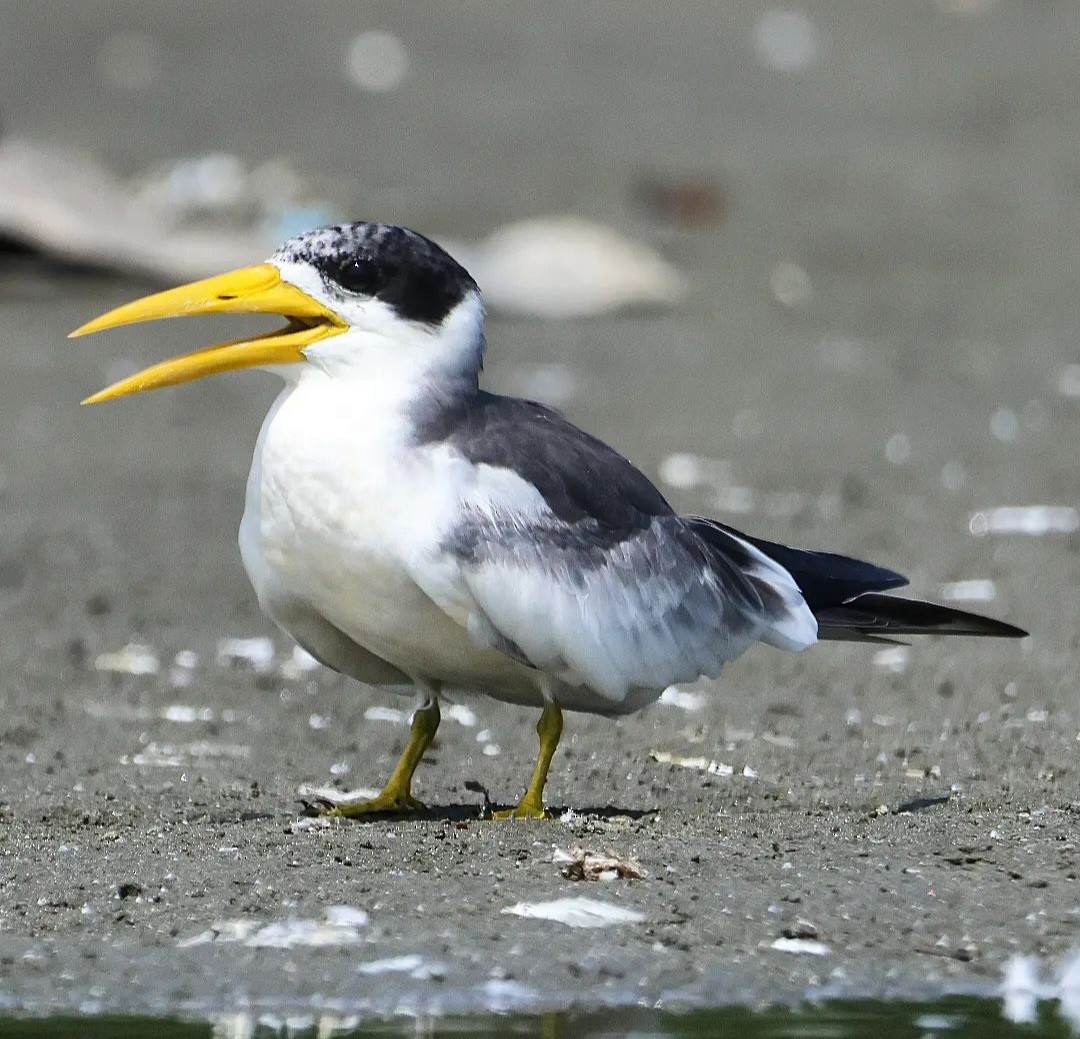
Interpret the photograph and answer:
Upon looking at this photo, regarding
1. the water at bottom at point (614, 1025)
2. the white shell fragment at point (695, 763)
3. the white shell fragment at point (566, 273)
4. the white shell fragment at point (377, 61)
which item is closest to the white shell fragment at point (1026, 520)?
the white shell fragment at point (695, 763)

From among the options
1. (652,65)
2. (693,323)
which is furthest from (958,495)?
(652,65)

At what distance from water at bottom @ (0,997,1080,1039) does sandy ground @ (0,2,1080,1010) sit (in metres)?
0.09

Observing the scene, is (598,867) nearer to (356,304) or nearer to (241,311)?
(356,304)

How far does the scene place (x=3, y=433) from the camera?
10.1 metres

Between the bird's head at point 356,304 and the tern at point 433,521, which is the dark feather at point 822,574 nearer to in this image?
the tern at point 433,521

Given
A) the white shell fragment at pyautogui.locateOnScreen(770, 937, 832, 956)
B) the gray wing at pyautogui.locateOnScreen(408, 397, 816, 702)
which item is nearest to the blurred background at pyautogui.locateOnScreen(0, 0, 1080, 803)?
the gray wing at pyautogui.locateOnScreen(408, 397, 816, 702)

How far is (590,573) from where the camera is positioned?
5254mm

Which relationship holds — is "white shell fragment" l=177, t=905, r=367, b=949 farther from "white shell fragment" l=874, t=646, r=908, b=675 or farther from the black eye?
"white shell fragment" l=874, t=646, r=908, b=675

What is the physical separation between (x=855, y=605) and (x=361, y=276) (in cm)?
157

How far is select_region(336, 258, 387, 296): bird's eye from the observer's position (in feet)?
17.1

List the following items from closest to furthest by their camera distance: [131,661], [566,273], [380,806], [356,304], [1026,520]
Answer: [356,304] → [380,806] → [131,661] → [1026,520] → [566,273]

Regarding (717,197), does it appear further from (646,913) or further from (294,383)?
(646,913)

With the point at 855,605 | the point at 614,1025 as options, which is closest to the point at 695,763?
the point at 855,605

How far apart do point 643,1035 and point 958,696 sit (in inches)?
125
